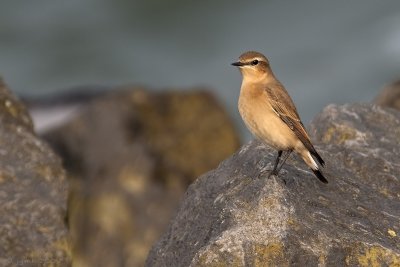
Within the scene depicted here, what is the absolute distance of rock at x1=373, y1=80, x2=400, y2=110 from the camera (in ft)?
41.2

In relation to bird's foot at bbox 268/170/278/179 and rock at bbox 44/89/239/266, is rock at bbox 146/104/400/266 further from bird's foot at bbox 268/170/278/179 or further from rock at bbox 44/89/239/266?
rock at bbox 44/89/239/266

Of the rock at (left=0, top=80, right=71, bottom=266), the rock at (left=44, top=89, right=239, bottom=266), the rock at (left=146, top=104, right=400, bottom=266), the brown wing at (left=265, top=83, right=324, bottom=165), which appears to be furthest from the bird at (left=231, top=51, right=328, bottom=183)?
the rock at (left=44, top=89, right=239, bottom=266)

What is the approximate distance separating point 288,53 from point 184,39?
3.89 metres

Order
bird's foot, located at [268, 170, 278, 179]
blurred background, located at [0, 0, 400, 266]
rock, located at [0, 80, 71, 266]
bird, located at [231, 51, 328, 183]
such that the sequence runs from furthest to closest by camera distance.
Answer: blurred background, located at [0, 0, 400, 266] < bird, located at [231, 51, 328, 183] < rock, located at [0, 80, 71, 266] < bird's foot, located at [268, 170, 278, 179]

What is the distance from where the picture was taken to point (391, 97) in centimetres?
1280

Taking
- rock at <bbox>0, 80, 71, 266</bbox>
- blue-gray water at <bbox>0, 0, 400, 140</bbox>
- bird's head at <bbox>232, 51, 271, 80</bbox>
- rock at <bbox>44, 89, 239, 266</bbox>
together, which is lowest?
blue-gray water at <bbox>0, 0, 400, 140</bbox>

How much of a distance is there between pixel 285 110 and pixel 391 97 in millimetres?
4413

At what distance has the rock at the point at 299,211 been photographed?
263 inches

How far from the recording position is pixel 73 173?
1383 cm

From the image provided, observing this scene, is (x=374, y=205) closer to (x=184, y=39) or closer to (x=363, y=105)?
(x=363, y=105)

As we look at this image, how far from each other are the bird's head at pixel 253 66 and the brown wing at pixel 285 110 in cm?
28

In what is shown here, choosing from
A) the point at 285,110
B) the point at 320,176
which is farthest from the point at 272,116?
the point at 320,176

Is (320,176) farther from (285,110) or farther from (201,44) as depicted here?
(201,44)

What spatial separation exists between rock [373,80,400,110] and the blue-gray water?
15277mm
